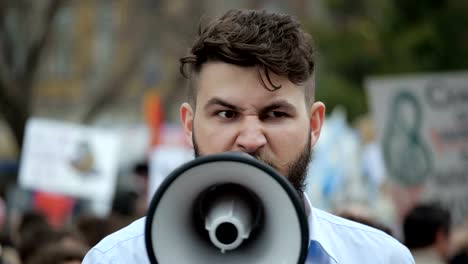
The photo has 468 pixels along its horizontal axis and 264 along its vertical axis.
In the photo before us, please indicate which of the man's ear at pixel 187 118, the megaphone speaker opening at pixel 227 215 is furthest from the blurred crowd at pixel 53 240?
the megaphone speaker opening at pixel 227 215

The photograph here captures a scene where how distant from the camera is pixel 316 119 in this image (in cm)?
270

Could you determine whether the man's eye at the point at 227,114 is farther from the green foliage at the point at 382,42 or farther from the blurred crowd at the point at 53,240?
the green foliage at the point at 382,42

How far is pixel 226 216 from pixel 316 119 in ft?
2.02

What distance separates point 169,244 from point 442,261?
3982mm

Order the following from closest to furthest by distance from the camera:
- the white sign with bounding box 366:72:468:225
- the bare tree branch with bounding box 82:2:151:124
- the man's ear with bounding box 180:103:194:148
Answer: the man's ear with bounding box 180:103:194:148, the white sign with bounding box 366:72:468:225, the bare tree branch with bounding box 82:2:151:124

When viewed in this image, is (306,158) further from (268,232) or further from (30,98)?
(30,98)

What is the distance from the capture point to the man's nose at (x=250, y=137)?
2.35 meters

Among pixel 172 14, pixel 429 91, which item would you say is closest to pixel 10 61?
pixel 172 14

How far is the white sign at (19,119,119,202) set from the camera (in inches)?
435

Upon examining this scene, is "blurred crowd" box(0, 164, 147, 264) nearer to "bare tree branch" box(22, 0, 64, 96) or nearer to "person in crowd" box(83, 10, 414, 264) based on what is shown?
"person in crowd" box(83, 10, 414, 264)

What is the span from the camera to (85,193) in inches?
435

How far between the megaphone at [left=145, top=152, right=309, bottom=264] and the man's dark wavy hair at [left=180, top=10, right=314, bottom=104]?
0.32 metres

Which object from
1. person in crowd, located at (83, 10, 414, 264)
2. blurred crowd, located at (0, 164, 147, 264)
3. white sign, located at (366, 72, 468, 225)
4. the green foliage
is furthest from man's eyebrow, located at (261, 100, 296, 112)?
white sign, located at (366, 72, 468, 225)

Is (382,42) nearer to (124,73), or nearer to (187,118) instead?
(124,73)
